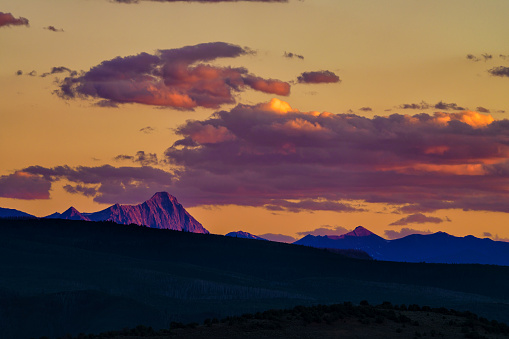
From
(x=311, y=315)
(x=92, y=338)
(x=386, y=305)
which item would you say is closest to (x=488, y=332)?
(x=386, y=305)

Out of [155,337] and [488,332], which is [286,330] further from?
[488,332]

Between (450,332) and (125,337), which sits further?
(450,332)

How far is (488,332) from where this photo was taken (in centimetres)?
9638

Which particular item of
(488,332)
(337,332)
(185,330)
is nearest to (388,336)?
(337,332)

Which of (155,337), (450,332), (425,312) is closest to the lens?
(155,337)

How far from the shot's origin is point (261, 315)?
94.8 m

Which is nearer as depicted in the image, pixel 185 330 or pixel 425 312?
pixel 185 330

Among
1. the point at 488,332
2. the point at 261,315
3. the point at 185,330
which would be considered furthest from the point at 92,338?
the point at 488,332

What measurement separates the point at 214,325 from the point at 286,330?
782cm

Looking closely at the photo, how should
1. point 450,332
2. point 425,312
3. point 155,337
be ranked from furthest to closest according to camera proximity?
point 425,312 → point 450,332 → point 155,337

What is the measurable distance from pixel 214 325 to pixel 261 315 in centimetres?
568

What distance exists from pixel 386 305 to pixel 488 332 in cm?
1301

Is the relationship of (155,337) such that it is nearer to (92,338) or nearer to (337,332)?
(92,338)

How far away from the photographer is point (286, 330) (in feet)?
293
